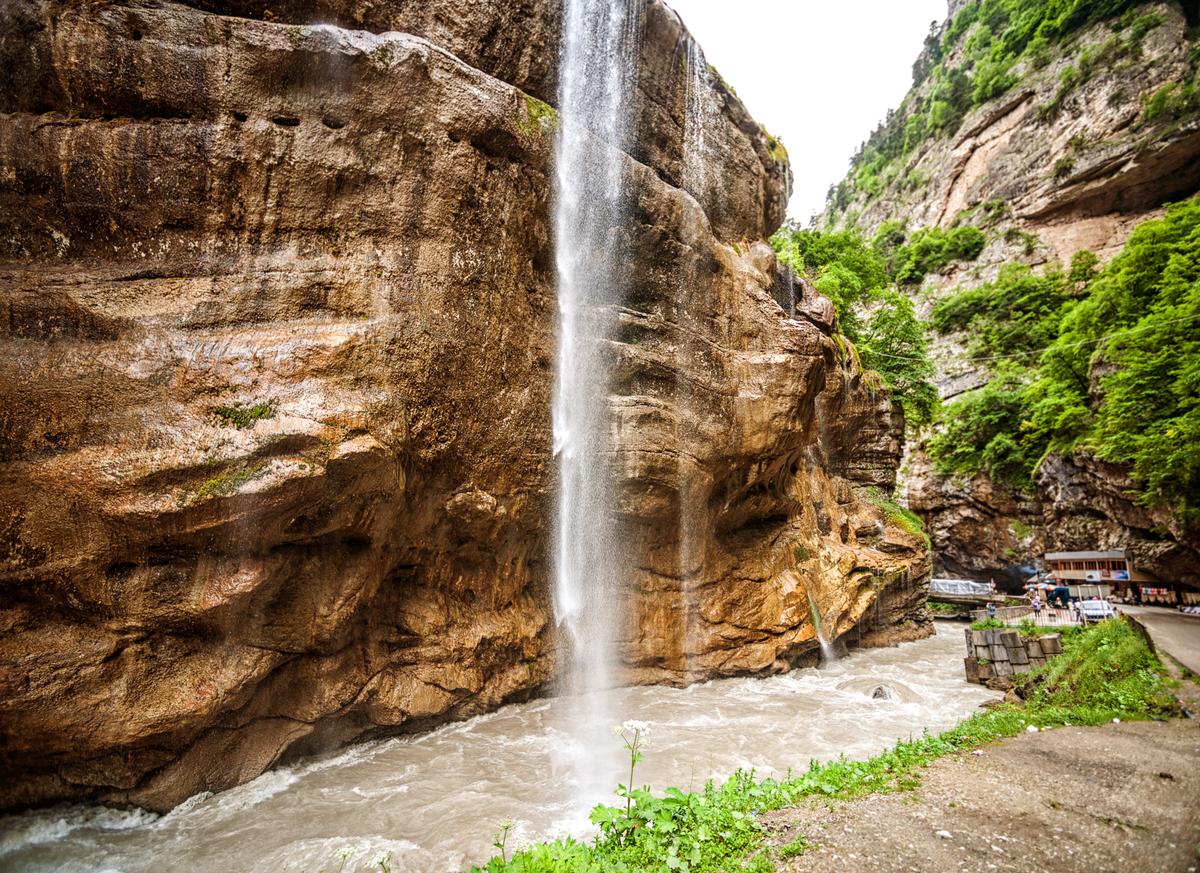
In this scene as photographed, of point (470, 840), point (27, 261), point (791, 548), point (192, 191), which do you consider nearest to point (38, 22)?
point (192, 191)

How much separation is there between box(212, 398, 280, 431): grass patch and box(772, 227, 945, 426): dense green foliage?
2303 cm

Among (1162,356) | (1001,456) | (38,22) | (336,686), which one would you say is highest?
(38,22)

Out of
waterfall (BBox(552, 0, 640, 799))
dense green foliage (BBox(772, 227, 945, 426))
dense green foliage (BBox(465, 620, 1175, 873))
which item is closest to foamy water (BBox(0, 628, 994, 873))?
dense green foliage (BBox(465, 620, 1175, 873))

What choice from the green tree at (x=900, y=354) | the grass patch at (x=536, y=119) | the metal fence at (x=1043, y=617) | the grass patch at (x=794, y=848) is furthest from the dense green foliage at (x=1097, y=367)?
the grass patch at (x=536, y=119)

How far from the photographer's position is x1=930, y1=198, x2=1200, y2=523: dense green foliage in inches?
704

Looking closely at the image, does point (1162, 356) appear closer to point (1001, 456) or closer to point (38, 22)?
point (1001, 456)

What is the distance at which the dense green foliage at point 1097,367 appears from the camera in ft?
58.7

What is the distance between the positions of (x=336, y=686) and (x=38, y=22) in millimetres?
9865

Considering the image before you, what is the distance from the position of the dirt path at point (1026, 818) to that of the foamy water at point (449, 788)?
2.11 metres

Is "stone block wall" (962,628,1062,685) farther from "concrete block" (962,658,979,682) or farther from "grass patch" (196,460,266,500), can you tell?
"grass patch" (196,460,266,500)

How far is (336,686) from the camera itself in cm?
834

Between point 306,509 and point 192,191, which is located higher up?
point 192,191

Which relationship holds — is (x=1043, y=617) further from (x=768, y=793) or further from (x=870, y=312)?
(x=768, y=793)

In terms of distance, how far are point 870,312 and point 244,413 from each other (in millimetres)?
30734
